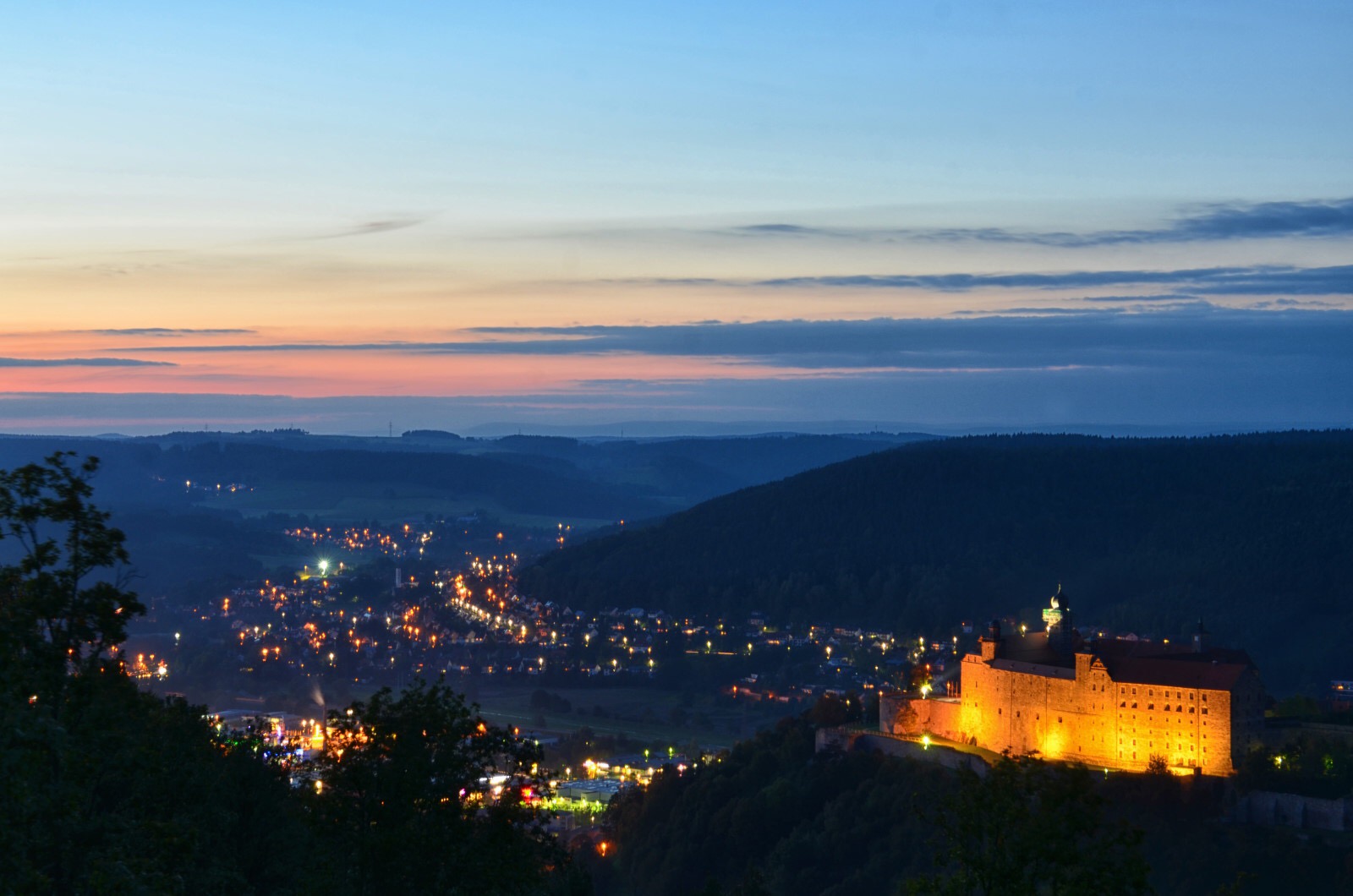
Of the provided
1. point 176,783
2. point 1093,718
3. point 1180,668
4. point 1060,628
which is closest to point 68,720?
point 176,783

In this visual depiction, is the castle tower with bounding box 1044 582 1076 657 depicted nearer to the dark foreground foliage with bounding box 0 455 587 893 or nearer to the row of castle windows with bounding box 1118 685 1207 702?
the row of castle windows with bounding box 1118 685 1207 702

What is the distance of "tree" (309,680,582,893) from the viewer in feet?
87.2

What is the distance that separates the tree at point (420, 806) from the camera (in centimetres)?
2658

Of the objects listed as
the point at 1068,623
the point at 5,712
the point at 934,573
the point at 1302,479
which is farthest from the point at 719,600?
the point at 5,712

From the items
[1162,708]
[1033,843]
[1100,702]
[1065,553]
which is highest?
[1033,843]

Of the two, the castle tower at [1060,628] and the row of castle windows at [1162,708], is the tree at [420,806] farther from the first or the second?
the castle tower at [1060,628]

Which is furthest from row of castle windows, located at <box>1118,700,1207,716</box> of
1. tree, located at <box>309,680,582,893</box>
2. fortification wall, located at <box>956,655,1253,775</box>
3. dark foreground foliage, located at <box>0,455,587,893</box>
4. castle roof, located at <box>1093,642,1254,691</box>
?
tree, located at <box>309,680,582,893</box>

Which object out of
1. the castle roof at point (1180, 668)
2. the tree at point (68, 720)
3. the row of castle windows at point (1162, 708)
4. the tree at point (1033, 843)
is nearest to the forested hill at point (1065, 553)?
the castle roof at point (1180, 668)

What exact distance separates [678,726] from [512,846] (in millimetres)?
95567

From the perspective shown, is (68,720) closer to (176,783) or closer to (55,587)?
(55,587)

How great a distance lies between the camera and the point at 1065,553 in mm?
173250

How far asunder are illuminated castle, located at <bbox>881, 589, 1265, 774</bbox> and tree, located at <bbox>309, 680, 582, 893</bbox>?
122ft

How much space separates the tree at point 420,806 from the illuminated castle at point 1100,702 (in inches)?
1461

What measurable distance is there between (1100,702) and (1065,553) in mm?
109869
